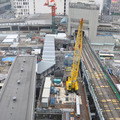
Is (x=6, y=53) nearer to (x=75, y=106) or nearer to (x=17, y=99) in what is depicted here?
(x=17, y=99)

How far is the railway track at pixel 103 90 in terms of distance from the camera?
42006 millimetres

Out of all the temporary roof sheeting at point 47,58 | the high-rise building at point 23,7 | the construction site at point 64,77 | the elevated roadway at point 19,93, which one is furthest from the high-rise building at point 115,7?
the elevated roadway at point 19,93

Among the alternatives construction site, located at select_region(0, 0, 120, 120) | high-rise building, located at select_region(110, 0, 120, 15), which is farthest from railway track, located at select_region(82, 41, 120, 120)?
high-rise building, located at select_region(110, 0, 120, 15)

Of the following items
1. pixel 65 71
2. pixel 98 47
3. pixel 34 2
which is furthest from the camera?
pixel 34 2

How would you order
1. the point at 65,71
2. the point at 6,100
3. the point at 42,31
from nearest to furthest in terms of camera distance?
the point at 6,100 → the point at 65,71 → the point at 42,31

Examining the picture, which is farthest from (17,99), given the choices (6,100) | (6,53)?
(6,53)

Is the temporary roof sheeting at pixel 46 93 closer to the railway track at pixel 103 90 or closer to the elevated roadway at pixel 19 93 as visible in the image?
the elevated roadway at pixel 19 93

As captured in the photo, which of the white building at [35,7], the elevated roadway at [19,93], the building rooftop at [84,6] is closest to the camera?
the elevated roadway at [19,93]

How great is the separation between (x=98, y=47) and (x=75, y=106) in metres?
53.4

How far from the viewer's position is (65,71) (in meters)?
59.3

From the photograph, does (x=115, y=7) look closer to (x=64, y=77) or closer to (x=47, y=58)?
(x=47, y=58)

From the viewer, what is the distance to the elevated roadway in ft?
115

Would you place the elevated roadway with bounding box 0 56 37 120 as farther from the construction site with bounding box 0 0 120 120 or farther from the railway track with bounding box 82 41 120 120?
the railway track with bounding box 82 41 120 120

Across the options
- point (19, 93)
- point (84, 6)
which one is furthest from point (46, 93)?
point (84, 6)
